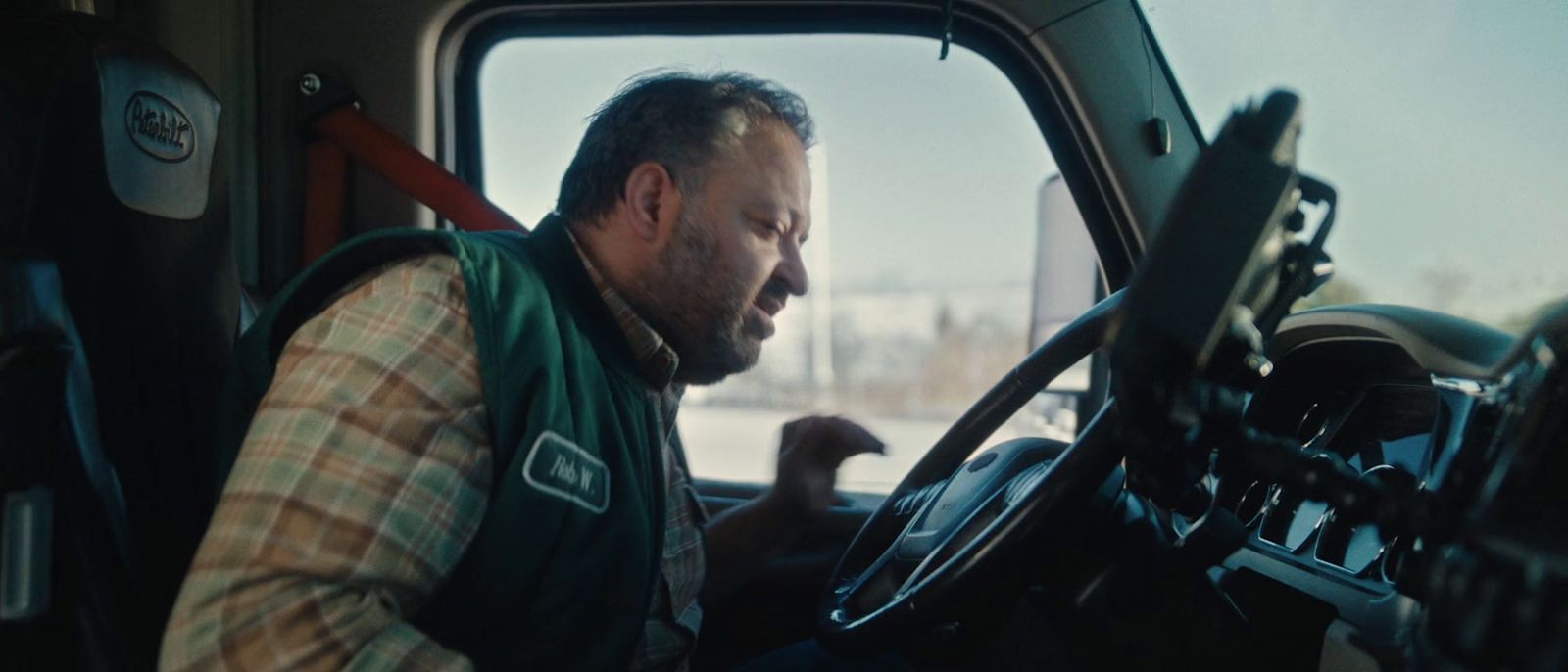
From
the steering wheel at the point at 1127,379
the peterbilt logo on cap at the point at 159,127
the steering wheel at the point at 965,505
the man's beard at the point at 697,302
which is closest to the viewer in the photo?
the steering wheel at the point at 1127,379

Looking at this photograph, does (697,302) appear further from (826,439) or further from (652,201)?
(826,439)

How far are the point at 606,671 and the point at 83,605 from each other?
474 millimetres

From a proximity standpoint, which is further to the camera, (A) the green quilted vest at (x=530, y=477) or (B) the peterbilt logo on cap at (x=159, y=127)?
(B) the peterbilt logo on cap at (x=159, y=127)

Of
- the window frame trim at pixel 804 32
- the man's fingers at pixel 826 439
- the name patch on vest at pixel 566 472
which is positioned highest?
the window frame trim at pixel 804 32

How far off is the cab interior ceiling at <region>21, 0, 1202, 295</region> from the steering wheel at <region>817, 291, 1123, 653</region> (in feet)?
1.84

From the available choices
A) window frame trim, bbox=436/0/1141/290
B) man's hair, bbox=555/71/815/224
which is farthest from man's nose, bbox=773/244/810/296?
window frame trim, bbox=436/0/1141/290

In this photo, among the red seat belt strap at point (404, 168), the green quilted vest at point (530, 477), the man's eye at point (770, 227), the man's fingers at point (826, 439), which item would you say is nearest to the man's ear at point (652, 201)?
the man's eye at point (770, 227)

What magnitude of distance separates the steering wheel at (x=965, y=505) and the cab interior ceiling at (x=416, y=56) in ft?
1.84

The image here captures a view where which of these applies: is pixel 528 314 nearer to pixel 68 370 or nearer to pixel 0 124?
pixel 68 370

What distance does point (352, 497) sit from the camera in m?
0.85

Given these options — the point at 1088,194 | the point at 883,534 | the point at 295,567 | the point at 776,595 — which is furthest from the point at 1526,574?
the point at 776,595

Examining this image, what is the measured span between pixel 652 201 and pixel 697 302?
145 millimetres

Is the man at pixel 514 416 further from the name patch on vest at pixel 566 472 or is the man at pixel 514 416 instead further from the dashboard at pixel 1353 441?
the dashboard at pixel 1353 441

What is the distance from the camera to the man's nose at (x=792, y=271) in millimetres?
1467
